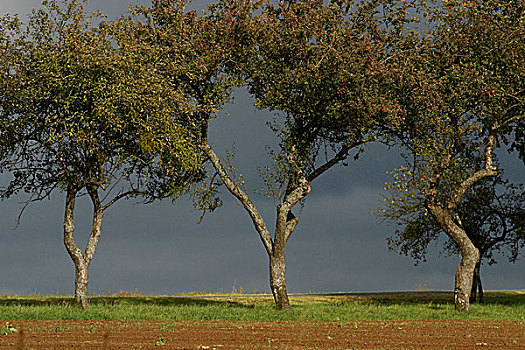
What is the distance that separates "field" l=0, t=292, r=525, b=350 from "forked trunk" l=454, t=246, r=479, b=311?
2.53 feet

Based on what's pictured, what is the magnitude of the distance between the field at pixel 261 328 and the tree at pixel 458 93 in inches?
241

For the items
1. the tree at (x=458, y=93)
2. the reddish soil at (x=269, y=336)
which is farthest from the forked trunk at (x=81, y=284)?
the tree at (x=458, y=93)

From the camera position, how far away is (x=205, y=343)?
15.3 meters

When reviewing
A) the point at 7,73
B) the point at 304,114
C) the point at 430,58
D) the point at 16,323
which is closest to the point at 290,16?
the point at 304,114

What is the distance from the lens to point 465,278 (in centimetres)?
3059

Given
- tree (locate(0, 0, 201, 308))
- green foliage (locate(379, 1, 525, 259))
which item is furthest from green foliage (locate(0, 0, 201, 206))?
green foliage (locate(379, 1, 525, 259))

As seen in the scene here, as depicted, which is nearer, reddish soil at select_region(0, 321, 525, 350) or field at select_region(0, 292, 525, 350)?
reddish soil at select_region(0, 321, 525, 350)

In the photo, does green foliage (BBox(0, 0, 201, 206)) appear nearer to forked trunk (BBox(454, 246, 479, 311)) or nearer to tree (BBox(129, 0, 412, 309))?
tree (BBox(129, 0, 412, 309))

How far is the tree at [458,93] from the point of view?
29266 mm

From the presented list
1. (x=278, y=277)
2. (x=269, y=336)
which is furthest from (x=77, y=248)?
(x=269, y=336)

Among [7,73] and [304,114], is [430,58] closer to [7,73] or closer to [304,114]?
[304,114]

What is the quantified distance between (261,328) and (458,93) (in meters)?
16.9

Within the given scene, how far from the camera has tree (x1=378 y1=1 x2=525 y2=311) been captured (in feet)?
96.0

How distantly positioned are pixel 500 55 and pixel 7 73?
24370 mm
